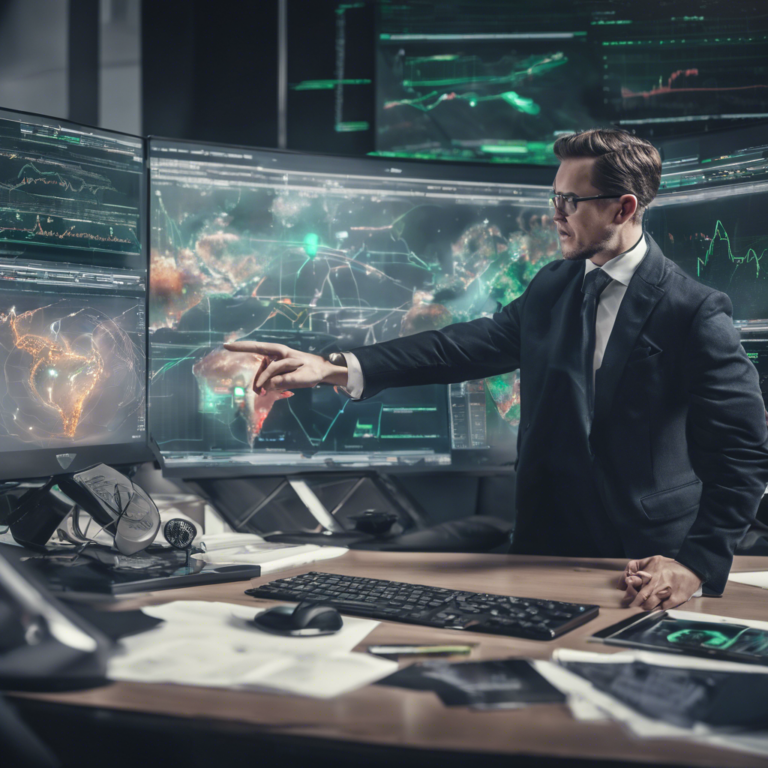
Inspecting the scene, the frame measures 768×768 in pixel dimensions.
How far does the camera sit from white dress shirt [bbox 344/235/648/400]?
1536 mm

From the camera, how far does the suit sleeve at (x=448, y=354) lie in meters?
1.57

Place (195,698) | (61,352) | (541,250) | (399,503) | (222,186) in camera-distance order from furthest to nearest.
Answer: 1. (541,250)
2. (399,503)
3. (222,186)
4. (61,352)
5. (195,698)

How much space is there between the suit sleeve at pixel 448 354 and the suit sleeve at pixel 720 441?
468 mm

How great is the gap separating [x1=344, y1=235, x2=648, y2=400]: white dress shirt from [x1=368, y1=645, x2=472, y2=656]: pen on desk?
0.79 m

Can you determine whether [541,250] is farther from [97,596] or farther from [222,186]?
[97,596]

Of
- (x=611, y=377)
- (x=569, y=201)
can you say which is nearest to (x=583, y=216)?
(x=569, y=201)

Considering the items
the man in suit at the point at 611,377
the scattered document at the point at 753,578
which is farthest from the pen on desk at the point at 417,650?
the scattered document at the point at 753,578

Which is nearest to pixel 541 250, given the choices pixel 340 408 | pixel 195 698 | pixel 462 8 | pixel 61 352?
pixel 340 408

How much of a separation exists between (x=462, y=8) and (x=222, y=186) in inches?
48.0

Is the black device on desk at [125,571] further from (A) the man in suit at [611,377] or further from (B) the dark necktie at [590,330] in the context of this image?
(B) the dark necktie at [590,330]

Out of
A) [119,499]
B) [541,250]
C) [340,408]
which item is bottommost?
[119,499]

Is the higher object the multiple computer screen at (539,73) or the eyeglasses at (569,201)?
the multiple computer screen at (539,73)

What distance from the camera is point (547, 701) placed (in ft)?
2.19

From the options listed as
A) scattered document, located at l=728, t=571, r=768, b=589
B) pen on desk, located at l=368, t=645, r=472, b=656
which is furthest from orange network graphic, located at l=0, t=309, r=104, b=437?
scattered document, located at l=728, t=571, r=768, b=589
